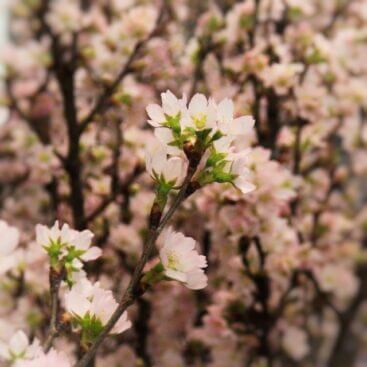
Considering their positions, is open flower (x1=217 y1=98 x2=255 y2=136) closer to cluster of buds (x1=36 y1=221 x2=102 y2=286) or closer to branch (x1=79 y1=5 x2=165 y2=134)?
cluster of buds (x1=36 y1=221 x2=102 y2=286)

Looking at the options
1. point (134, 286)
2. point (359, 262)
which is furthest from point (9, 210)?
point (134, 286)

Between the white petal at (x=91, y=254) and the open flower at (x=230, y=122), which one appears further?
the white petal at (x=91, y=254)

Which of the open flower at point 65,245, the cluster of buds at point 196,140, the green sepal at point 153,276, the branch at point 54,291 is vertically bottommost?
the branch at point 54,291

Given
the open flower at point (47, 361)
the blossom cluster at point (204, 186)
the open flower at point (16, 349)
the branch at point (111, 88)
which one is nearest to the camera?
the open flower at point (47, 361)

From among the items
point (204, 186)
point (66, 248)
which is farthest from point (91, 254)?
point (204, 186)

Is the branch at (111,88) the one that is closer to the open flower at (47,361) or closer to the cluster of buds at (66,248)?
the cluster of buds at (66,248)

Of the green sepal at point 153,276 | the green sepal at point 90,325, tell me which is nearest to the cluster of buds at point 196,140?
the green sepal at point 153,276

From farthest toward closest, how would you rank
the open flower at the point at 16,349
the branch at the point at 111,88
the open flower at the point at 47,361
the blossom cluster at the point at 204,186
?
the branch at the point at 111,88 < the blossom cluster at the point at 204,186 < the open flower at the point at 16,349 < the open flower at the point at 47,361

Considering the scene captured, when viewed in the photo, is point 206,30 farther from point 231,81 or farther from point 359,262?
point 359,262
